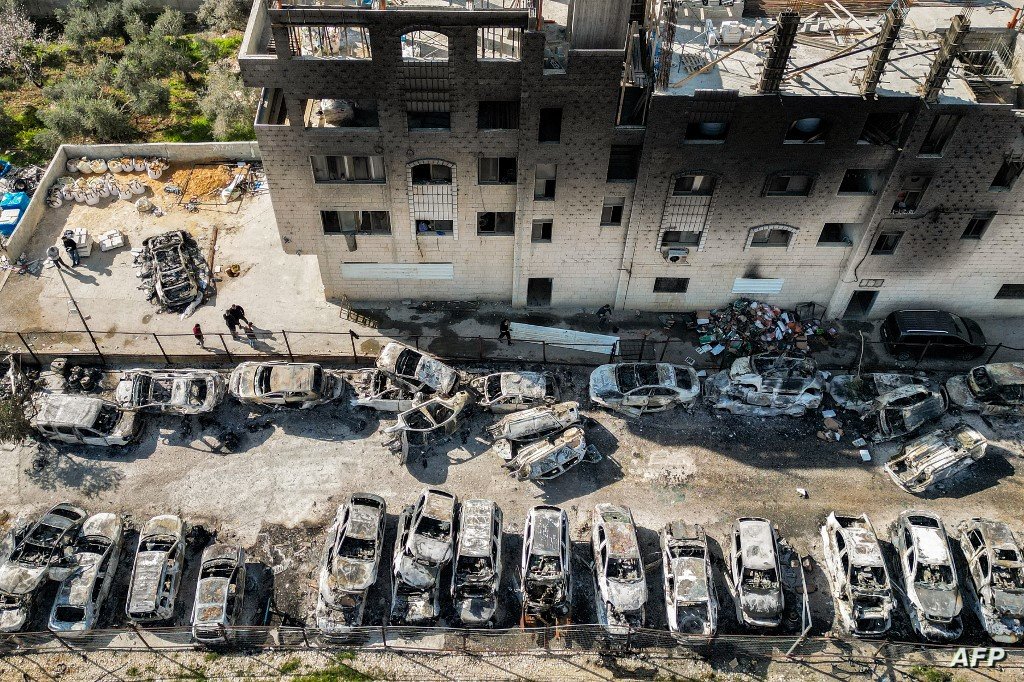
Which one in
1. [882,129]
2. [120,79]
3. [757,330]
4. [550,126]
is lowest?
[757,330]

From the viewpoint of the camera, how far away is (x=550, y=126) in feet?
97.7

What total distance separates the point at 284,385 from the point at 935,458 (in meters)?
28.7

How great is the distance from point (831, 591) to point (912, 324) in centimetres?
1473

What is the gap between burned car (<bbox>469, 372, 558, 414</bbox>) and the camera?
108 feet

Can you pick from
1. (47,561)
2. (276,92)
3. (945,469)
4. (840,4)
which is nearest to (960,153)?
(840,4)

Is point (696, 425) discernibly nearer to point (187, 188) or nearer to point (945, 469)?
point (945, 469)

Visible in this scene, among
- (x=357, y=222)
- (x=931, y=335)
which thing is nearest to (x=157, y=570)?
(x=357, y=222)

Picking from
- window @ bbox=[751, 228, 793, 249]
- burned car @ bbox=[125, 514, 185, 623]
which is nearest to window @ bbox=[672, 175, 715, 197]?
window @ bbox=[751, 228, 793, 249]

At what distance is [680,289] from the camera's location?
36875 millimetres

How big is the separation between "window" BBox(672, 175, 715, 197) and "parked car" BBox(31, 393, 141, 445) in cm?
2636

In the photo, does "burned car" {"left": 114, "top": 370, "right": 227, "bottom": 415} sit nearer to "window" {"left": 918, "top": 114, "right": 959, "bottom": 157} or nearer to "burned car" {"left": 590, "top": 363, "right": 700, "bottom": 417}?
"burned car" {"left": 590, "top": 363, "right": 700, "bottom": 417}

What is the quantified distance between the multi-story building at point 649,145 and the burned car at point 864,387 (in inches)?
184

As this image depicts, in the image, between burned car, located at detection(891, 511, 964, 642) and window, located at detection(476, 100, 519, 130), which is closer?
burned car, located at detection(891, 511, 964, 642)

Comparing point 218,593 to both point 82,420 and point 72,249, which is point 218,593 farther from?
point 72,249
